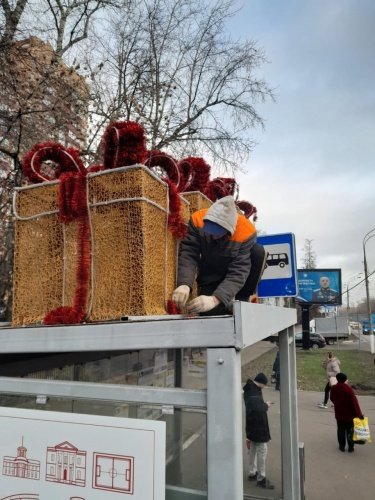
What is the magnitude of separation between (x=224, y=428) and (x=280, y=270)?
370cm

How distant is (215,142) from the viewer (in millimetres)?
10664

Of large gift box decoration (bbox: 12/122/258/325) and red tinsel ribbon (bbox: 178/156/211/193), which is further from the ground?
red tinsel ribbon (bbox: 178/156/211/193)

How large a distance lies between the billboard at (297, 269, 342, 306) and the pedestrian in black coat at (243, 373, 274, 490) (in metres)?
22.8

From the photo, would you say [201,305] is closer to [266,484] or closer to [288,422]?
[288,422]

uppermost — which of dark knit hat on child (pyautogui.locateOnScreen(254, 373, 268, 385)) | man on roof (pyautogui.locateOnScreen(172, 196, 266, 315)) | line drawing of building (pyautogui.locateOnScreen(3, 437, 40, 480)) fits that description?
man on roof (pyautogui.locateOnScreen(172, 196, 266, 315))

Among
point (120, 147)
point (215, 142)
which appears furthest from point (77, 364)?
point (215, 142)

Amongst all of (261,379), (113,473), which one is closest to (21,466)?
(113,473)

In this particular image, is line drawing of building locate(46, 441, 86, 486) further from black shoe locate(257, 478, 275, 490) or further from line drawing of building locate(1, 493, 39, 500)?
black shoe locate(257, 478, 275, 490)

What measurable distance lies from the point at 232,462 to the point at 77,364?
1.41 metres

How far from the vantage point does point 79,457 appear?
145 cm

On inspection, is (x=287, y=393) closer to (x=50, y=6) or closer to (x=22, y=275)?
(x=22, y=275)

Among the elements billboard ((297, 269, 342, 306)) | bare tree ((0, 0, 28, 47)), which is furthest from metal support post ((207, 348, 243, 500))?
billboard ((297, 269, 342, 306))

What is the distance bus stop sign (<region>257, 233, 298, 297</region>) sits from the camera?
477 centimetres

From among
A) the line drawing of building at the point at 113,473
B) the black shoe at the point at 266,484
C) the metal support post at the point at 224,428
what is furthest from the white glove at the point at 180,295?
the black shoe at the point at 266,484
